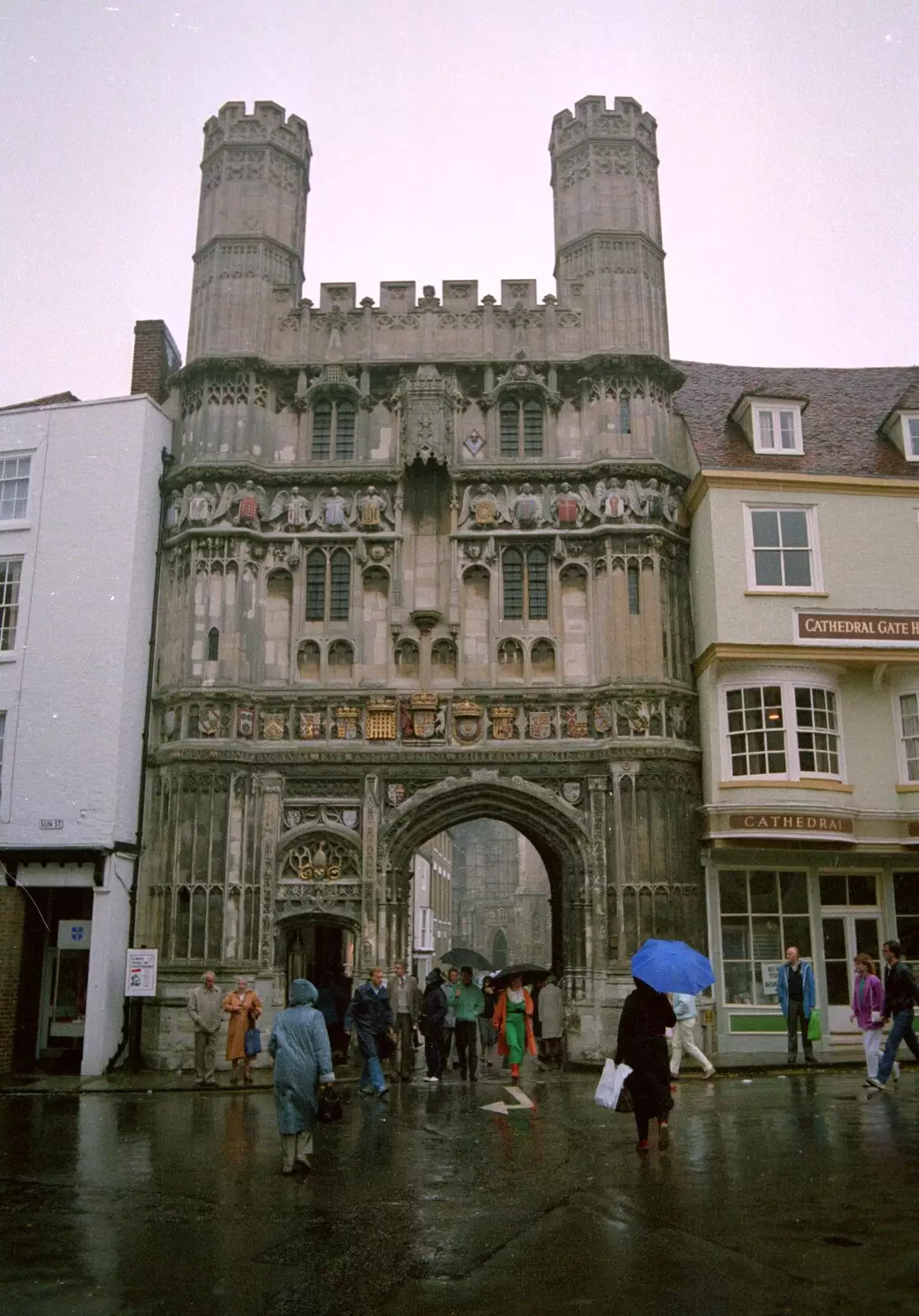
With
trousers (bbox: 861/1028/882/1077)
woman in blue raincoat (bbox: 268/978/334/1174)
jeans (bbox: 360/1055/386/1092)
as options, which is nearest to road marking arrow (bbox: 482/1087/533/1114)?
jeans (bbox: 360/1055/386/1092)

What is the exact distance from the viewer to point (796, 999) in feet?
70.9

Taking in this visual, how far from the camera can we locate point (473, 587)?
26719 millimetres

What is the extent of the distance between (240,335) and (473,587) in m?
7.97

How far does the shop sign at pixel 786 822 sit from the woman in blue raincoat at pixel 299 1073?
1395 centimetres

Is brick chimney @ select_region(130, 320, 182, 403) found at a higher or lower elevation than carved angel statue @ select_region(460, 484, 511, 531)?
higher

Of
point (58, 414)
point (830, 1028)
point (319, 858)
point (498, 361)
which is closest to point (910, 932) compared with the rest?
point (830, 1028)

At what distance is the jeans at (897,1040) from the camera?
635 inches

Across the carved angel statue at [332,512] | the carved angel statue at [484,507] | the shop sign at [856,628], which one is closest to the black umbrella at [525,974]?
the shop sign at [856,628]

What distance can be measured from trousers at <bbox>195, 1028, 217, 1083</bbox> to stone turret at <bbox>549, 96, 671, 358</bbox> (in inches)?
656

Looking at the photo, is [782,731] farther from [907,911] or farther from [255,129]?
[255,129]

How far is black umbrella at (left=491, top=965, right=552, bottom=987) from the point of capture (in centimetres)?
2544

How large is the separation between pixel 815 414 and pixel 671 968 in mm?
20064

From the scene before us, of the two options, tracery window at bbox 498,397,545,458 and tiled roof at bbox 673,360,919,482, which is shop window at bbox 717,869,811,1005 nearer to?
tiled roof at bbox 673,360,919,482

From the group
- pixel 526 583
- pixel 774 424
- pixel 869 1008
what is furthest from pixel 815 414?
pixel 869 1008
